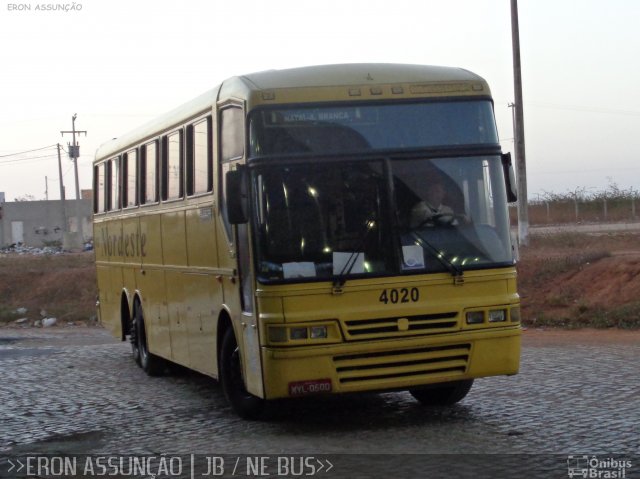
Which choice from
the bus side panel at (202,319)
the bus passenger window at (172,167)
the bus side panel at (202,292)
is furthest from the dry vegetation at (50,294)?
the bus side panel at (202,292)

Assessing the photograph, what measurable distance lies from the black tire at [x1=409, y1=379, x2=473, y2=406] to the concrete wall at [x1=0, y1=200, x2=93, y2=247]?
90877 millimetres

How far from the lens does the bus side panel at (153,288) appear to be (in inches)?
556

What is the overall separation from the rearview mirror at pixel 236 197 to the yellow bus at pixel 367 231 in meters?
0.01

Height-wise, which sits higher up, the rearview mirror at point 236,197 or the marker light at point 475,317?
the rearview mirror at point 236,197

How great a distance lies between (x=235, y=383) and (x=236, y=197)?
222 centimetres

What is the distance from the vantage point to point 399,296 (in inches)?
384

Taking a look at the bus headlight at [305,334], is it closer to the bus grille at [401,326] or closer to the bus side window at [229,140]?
the bus grille at [401,326]

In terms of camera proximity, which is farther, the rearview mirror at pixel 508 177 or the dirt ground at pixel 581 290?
the dirt ground at pixel 581 290

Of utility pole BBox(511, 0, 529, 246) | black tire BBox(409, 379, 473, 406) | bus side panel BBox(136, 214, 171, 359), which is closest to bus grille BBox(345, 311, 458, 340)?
black tire BBox(409, 379, 473, 406)

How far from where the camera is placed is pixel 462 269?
9891 millimetres

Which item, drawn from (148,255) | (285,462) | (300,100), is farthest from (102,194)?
(285,462)

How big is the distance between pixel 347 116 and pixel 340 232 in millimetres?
1065

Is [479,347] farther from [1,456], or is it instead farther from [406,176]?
[1,456]

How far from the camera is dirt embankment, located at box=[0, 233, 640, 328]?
70.0ft
